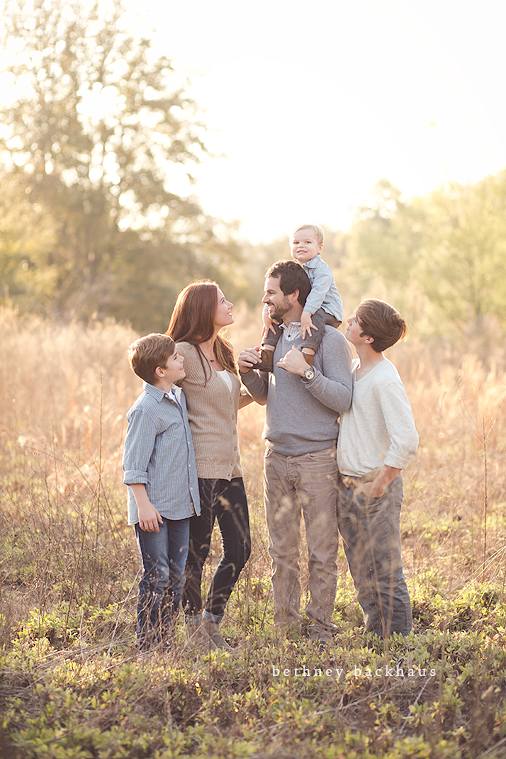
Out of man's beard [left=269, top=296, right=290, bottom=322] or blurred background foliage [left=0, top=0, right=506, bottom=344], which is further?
blurred background foliage [left=0, top=0, right=506, bottom=344]

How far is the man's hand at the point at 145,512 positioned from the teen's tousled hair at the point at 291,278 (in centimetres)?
132

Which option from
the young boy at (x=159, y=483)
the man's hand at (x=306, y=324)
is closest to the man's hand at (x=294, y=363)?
the man's hand at (x=306, y=324)

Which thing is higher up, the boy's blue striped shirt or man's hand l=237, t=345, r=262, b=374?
man's hand l=237, t=345, r=262, b=374

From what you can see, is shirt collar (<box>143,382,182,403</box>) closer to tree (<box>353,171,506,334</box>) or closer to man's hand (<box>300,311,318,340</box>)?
man's hand (<box>300,311,318,340</box>)

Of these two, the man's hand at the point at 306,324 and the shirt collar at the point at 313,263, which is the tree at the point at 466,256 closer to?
the shirt collar at the point at 313,263

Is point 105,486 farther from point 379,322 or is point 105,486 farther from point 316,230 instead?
point 379,322

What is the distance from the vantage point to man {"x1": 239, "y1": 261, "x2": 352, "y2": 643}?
323 centimetres

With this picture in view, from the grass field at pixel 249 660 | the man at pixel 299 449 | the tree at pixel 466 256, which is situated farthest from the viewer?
the tree at pixel 466 256

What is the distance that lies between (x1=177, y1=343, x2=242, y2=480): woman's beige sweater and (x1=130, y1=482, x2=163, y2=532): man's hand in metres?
0.35

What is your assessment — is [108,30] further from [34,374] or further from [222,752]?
[222,752]

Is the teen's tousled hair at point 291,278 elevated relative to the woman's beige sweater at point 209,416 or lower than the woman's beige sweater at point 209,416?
elevated

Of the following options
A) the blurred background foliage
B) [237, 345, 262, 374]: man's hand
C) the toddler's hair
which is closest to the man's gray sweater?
[237, 345, 262, 374]: man's hand

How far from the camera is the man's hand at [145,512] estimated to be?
118 inches

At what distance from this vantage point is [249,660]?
9.83ft
